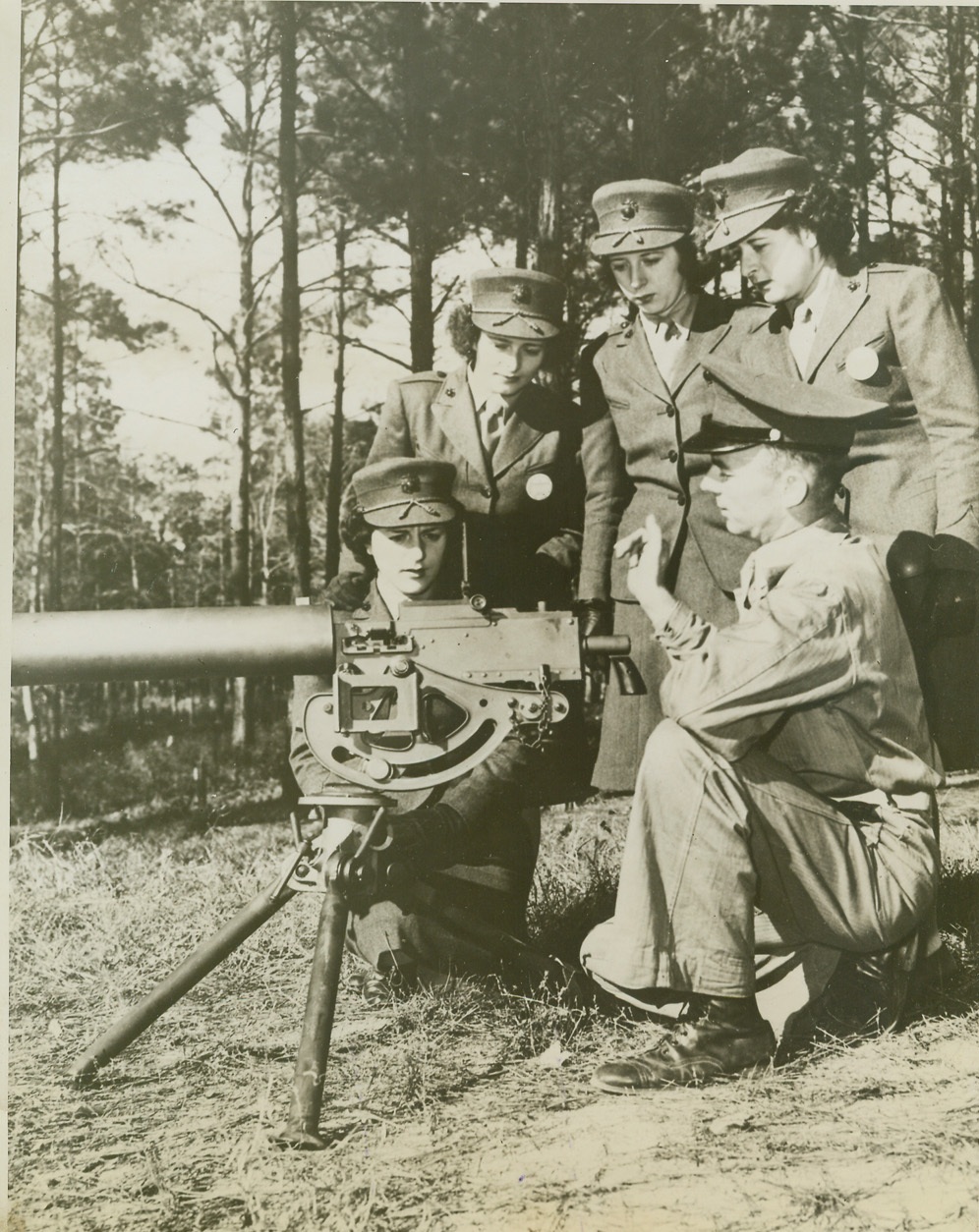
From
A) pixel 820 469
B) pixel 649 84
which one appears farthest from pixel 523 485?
pixel 649 84

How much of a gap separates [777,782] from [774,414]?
1.03 m

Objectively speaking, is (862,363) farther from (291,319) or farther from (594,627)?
(291,319)

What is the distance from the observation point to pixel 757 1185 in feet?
8.80

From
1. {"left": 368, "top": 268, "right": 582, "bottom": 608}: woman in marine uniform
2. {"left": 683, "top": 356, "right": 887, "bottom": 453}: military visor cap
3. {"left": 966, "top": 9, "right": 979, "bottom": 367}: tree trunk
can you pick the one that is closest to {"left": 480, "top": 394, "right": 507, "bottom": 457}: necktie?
{"left": 368, "top": 268, "right": 582, "bottom": 608}: woman in marine uniform

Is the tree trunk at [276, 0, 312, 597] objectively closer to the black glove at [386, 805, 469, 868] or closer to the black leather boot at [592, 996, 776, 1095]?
the black glove at [386, 805, 469, 868]

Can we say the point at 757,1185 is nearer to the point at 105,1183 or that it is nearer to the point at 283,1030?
the point at 283,1030

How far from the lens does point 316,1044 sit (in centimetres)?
270

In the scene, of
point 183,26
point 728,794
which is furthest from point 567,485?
point 183,26

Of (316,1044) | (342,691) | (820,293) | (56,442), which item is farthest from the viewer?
(56,442)

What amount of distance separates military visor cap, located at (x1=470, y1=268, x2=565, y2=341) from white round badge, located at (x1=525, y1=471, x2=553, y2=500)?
0.42m

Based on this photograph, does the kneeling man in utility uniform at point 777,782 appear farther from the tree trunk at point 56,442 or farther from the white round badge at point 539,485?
the tree trunk at point 56,442

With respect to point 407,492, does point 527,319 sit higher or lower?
higher

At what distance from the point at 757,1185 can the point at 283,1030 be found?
51.8 inches

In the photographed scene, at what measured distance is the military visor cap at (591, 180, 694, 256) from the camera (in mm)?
3143
